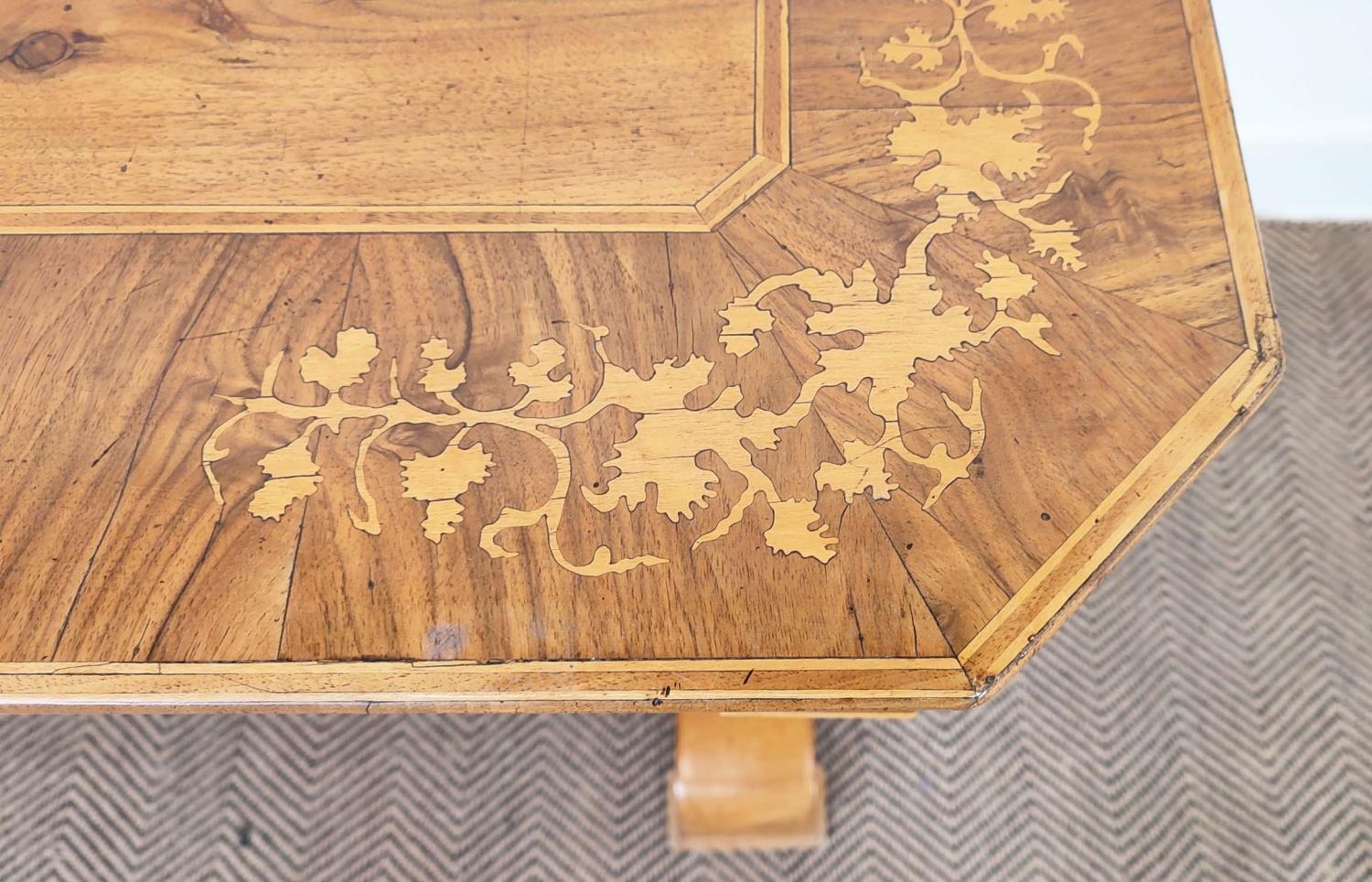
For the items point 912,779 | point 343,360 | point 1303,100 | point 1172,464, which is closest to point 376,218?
point 343,360

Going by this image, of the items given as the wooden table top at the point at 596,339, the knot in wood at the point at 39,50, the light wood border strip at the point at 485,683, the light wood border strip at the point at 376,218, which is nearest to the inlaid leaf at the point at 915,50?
the wooden table top at the point at 596,339

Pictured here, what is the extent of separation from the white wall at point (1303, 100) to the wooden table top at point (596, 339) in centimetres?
46

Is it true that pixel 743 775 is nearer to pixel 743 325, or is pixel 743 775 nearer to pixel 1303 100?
pixel 743 325

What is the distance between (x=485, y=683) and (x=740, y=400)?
0.19 meters

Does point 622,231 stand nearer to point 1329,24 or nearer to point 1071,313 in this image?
point 1071,313

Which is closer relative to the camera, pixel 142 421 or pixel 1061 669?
pixel 142 421

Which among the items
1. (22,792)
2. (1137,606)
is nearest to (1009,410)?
(1137,606)

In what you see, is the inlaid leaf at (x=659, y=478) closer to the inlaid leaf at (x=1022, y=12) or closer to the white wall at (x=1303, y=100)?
the inlaid leaf at (x=1022, y=12)

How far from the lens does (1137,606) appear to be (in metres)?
0.99

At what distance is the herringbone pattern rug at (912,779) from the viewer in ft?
2.93

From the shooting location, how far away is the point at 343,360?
1.92 ft

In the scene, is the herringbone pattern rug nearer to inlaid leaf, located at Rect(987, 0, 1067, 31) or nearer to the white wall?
the white wall

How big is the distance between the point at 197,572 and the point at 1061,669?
72cm

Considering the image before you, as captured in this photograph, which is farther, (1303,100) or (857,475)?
(1303,100)
